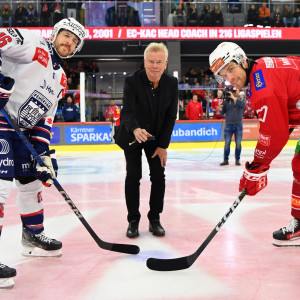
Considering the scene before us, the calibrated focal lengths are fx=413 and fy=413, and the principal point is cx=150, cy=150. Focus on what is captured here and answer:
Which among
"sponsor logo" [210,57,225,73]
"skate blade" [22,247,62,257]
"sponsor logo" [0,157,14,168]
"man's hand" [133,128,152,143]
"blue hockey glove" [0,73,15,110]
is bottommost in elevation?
"skate blade" [22,247,62,257]

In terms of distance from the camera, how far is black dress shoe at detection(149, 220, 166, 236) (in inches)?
→ 105

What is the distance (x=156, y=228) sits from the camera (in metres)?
2.71

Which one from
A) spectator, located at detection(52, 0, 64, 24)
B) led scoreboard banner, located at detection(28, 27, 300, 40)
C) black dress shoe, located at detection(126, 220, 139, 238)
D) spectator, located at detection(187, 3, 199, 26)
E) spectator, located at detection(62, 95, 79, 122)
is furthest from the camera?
spectator, located at detection(187, 3, 199, 26)

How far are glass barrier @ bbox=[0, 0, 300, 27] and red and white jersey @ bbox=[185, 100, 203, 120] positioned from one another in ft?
9.68

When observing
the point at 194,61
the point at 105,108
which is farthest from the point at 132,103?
the point at 194,61

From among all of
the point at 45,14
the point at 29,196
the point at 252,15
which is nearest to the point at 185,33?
the point at 252,15

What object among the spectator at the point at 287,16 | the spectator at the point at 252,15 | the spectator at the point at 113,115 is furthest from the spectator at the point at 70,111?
the spectator at the point at 287,16

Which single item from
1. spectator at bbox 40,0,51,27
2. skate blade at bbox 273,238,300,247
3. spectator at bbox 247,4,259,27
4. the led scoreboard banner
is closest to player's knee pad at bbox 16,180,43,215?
skate blade at bbox 273,238,300,247

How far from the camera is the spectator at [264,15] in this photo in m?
12.2

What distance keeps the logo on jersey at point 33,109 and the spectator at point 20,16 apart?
10.3m

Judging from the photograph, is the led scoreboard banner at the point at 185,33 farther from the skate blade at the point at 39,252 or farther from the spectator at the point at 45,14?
the skate blade at the point at 39,252

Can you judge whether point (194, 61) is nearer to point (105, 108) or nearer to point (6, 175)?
point (105, 108)


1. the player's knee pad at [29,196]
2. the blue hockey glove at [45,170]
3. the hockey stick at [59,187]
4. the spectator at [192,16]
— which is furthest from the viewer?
the spectator at [192,16]

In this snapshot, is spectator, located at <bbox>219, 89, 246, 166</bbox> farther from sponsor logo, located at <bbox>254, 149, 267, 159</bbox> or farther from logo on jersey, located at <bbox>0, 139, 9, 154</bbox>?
logo on jersey, located at <bbox>0, 139, 9, 154</bbox>
